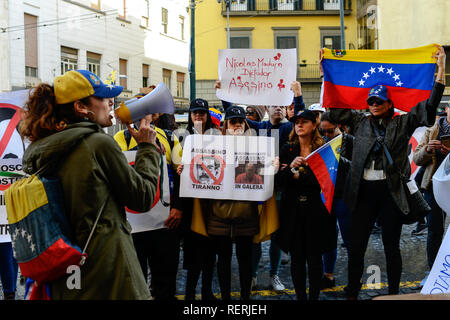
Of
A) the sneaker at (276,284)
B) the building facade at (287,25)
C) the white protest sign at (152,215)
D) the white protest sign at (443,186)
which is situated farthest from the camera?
the building facade at (287,25)

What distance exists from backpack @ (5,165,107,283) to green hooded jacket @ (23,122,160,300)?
0.17 feet

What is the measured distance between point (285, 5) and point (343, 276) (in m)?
32.8

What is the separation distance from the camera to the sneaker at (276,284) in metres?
4.83

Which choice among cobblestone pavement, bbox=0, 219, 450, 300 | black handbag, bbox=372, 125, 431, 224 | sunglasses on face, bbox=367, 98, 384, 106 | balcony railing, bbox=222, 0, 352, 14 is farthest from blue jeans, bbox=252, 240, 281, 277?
balcony railing, bbox=222, 0, 352, 14

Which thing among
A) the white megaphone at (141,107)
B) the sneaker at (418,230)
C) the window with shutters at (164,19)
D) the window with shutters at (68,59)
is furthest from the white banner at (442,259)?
the window with shutters at (164,19)

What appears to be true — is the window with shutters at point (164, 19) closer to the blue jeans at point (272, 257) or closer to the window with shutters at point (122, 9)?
the window with shutters at point (122, 9)

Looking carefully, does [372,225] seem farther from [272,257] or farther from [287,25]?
[287,25]

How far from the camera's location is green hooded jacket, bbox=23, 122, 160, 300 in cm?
209

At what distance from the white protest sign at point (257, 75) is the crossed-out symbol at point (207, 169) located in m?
0.90

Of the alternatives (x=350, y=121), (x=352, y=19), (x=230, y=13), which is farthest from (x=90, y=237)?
(x=352, y=19)

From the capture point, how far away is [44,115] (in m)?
2.15

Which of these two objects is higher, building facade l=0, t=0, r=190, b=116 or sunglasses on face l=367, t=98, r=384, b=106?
building facade l=0, t=0, r=190, b=116

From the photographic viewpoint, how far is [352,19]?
35.1 metres

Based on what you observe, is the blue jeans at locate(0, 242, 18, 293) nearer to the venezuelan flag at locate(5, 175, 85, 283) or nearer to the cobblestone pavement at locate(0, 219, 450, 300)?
the cobblestone pavement at locate(0, 219, 450, 300)
